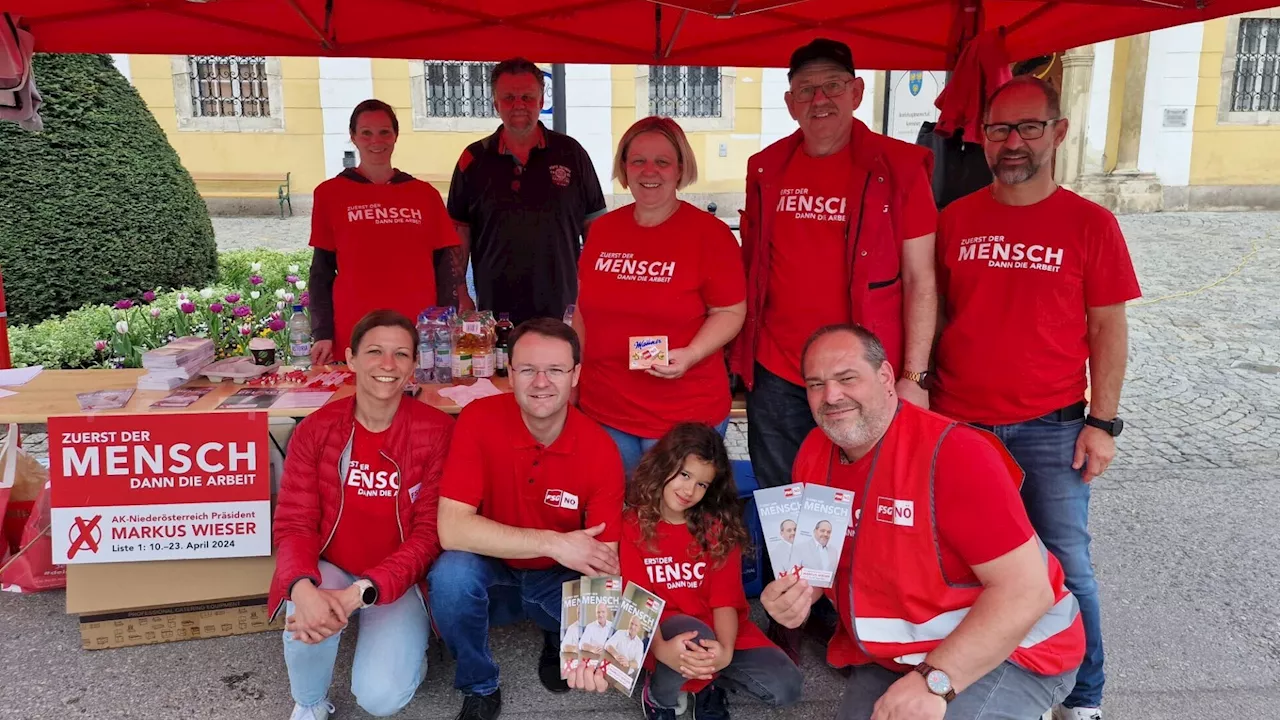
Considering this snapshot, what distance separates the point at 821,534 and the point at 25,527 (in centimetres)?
345

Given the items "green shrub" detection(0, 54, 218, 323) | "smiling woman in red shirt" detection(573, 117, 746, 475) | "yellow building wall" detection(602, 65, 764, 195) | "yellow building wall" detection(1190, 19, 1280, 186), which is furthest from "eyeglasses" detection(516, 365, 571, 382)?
"yellow building wall" detection(1190, 19, 1280, 186)

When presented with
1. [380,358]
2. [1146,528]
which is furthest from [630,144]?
[1146,528]

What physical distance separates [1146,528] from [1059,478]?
81.3 inches

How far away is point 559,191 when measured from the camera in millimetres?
Answer: 4426

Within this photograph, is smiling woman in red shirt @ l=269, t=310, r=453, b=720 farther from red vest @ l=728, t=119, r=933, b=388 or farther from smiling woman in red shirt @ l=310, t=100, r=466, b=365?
red vest @ l=728, t=119, r=933, b=388

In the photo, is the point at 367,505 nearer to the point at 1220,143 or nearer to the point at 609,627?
the point at 609,627

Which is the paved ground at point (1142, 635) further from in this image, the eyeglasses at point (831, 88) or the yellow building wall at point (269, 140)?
the yellow building wall at point (269, 140)

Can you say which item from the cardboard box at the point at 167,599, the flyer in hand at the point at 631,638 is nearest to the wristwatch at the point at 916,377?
the flyer in hand at the point at 631,638

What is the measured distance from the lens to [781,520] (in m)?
2.27

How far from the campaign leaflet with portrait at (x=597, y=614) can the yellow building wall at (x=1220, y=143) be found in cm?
1797

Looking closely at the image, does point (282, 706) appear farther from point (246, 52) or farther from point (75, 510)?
point (246, 52)

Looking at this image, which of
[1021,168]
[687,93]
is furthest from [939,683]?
[687,93]

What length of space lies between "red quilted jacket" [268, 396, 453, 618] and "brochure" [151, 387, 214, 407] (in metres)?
0.81

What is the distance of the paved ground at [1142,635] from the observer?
9.77 ft
